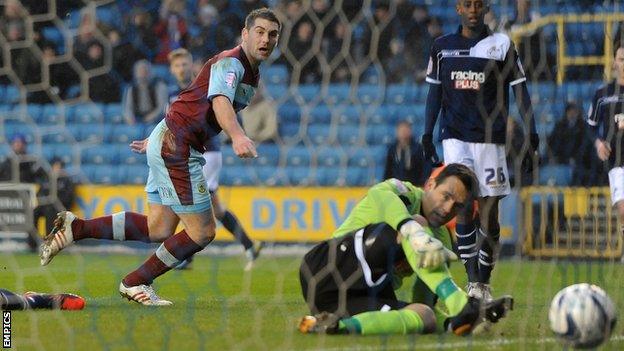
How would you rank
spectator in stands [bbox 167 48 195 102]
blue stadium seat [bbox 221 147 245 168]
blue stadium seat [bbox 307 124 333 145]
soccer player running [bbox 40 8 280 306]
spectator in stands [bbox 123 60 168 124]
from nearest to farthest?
soccer player running [bbox 40 8 280 306]
spectator in stands [bbox 167 48 195 102]
spectator in stands [bbox 123 60 168 124]
blue stadium seat [bbox 307 124 333 145]
blue stadium seat [bbox 221 147 245 168]

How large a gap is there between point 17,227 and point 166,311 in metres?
6.78

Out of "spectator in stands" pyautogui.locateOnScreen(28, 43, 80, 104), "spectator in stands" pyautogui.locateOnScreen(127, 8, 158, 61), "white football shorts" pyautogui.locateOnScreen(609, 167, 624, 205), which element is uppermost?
"spectator in stands" pyautogui.locateOnScreen(127, 8, 158, 61)

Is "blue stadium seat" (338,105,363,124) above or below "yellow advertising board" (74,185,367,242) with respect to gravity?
above

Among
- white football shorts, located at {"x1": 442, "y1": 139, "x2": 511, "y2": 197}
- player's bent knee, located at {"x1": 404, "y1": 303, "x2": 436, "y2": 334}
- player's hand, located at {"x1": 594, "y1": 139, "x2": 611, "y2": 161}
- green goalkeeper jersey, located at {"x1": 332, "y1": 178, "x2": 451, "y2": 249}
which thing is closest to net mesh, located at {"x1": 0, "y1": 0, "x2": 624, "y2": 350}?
player's hand, located at {"x1": 594, "y1": 139, "x2": 611, "y2": 161}

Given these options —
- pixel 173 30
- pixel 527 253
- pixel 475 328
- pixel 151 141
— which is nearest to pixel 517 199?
pixel 527 253

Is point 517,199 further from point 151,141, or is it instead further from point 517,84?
point 151,141

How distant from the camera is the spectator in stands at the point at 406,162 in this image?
10.9 m

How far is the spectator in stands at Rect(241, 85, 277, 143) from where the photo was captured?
392 inches

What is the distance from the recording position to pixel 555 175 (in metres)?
12.6

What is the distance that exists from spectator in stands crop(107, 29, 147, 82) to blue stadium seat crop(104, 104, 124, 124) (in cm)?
29

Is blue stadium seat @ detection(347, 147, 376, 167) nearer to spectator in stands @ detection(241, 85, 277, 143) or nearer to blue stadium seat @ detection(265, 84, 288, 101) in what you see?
blue stadium seat @ detection(265, 84, 288, 101)

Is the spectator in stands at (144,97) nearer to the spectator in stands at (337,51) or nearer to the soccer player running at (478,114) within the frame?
the spectator in stands at (337,51)

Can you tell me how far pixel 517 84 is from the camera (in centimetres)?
729

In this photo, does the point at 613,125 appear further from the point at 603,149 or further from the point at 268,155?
the point at 268,155
